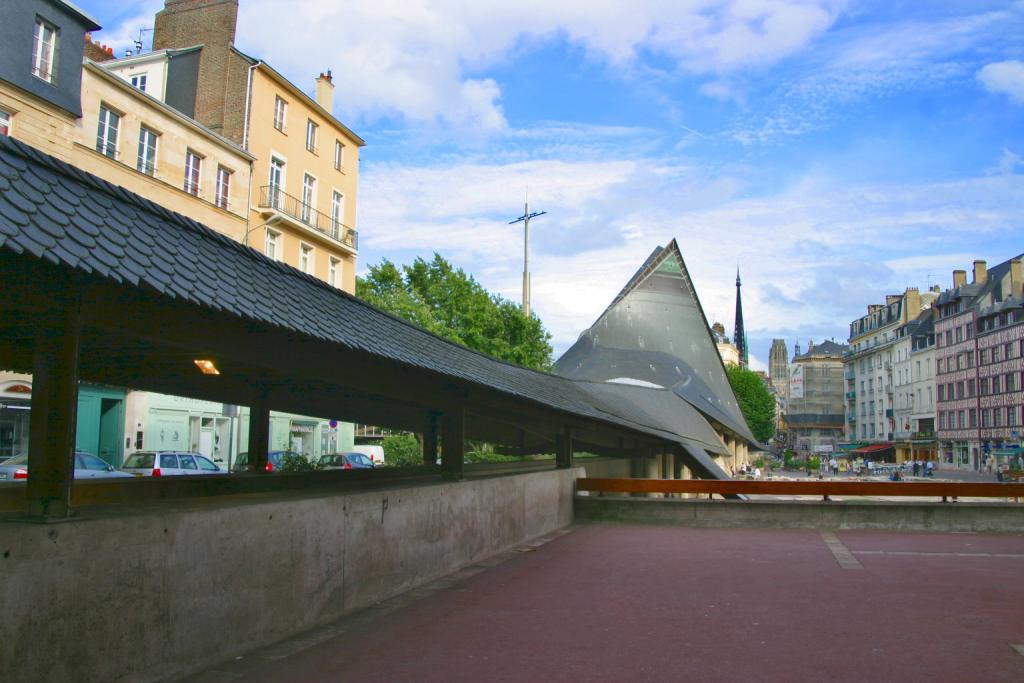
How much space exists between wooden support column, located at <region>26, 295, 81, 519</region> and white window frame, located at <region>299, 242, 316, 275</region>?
28489 mm

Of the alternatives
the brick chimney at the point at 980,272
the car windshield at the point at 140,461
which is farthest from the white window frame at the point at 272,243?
the brick chimney at the point at 980,272

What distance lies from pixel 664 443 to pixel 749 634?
18.1 m

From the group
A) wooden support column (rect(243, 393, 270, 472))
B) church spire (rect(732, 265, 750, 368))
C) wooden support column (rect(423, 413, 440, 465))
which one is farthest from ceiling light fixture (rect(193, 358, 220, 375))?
church spire (rect(732, 265, 750, 368))

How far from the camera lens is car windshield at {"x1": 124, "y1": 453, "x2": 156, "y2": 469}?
2020 cm

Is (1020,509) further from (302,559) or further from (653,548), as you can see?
(302,559)

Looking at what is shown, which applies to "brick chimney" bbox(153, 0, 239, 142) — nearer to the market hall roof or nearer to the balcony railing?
the balcony railing

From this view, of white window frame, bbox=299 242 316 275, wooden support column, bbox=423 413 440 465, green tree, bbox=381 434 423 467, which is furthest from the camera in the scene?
white window frame, bbox=299 242 316 275

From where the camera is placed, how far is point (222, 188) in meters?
28.8

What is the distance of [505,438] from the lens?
20.5m

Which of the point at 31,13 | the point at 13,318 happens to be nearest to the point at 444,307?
the point at 31,13

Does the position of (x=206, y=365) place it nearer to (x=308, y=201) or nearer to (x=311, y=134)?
(x=308, y=201)

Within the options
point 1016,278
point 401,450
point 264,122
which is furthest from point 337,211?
point 1016,278

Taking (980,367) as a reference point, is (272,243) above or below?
above

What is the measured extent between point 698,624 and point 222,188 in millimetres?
25486
